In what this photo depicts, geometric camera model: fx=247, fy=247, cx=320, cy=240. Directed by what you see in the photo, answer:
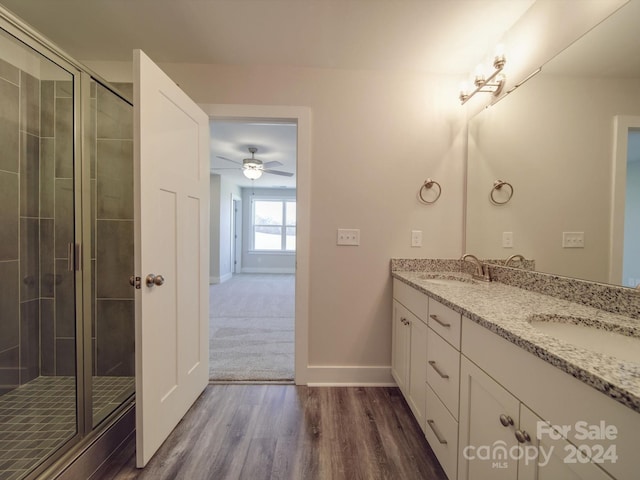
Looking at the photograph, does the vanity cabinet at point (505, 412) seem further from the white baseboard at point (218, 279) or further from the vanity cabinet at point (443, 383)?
the white baseboard at point (218, 279)

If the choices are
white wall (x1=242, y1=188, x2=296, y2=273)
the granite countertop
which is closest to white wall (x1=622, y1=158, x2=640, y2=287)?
the granite countertop

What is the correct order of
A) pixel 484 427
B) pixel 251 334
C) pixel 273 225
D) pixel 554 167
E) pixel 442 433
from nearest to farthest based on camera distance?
pixel 484 427 → pixel 442 433 → pixel 554 167 → pixel 251 334 → pixel 273 225

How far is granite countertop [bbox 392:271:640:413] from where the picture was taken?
0.51 meters

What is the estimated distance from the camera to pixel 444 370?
3.70 feet

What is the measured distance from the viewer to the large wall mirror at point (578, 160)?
94 cm

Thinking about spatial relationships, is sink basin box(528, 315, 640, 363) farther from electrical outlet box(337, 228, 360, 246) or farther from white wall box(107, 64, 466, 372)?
electrical outlet box(337, 228, 360, 246)

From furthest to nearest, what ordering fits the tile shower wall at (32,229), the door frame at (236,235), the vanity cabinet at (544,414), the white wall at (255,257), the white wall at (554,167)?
the white wall at (255,257), the door frame at (236,235), the tile shower wall at (32,229), the white wall at (554,167), the vanity cabinet at (544,414)

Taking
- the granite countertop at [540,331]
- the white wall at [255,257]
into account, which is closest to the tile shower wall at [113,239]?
the granite countertop at [540,331]

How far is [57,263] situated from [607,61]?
3.16 m

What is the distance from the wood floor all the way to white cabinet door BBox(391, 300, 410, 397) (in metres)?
0.18

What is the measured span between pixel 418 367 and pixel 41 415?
2164mm

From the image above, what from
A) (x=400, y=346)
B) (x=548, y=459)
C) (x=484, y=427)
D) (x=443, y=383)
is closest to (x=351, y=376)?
(x=400, y=346)

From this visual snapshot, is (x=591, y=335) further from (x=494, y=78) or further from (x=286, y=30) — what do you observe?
(x=286, y=30)

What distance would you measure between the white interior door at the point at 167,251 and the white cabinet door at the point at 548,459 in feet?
4.91
